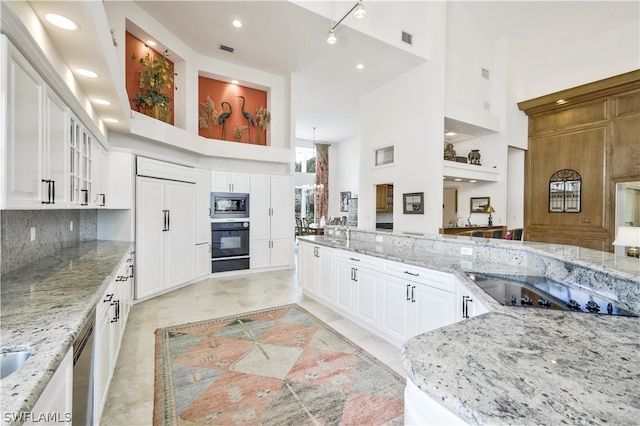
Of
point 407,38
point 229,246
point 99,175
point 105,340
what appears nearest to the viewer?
point 105,340

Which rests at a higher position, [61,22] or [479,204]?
[61,22]

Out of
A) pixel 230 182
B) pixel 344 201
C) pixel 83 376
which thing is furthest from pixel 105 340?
pixel 344 201

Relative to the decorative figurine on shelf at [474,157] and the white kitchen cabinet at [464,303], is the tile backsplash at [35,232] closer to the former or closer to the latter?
the white kitchen cabinet at [464,303]

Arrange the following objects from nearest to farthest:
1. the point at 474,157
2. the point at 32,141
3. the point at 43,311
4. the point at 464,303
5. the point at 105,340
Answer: the point at 43,311 → the point at 32,141 → the point at 105,340 → the point at 464,303 → the point at 474,157

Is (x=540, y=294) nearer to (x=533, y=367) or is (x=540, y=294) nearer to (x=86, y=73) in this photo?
(x=533, y=367)

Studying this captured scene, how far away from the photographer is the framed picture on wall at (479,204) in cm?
738

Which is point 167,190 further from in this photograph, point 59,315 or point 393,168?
point 393,168

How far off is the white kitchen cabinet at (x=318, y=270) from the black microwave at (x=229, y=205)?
2.02 meters

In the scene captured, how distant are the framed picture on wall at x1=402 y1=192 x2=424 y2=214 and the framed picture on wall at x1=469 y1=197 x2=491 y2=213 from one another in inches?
96.9

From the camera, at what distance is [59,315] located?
4.32 ft

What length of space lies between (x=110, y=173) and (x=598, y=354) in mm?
4921

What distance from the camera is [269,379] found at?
232cm

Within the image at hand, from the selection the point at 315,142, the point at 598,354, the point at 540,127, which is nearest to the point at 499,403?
the point at 598,354

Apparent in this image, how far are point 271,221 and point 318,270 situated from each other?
102 inches
